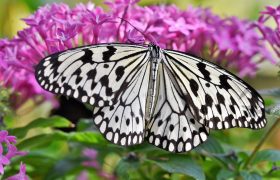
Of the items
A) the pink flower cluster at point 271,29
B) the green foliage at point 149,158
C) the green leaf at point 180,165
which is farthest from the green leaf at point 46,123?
the pink flower cluster at point 271,29

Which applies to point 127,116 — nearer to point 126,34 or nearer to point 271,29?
point 126,34

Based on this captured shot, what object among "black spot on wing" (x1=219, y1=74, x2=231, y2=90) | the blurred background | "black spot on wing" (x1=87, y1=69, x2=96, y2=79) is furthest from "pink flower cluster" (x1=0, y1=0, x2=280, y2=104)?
the blurred background

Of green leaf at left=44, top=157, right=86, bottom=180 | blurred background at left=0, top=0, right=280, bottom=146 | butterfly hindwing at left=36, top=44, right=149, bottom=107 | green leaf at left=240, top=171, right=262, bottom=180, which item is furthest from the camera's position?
blurred background at left=0, top=0, right=280, bottom=146

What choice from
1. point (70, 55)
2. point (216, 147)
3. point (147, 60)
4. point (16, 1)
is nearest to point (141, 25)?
point (147, 60)

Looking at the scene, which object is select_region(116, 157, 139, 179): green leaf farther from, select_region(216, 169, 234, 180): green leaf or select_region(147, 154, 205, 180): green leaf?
select_region(216, 169, 234, 180): green leaf

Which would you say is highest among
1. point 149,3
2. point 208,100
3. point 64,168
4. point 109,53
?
point 149,3

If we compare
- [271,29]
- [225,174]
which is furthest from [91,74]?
[271,29]

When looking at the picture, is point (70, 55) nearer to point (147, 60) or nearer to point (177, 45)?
point (147, 60)
